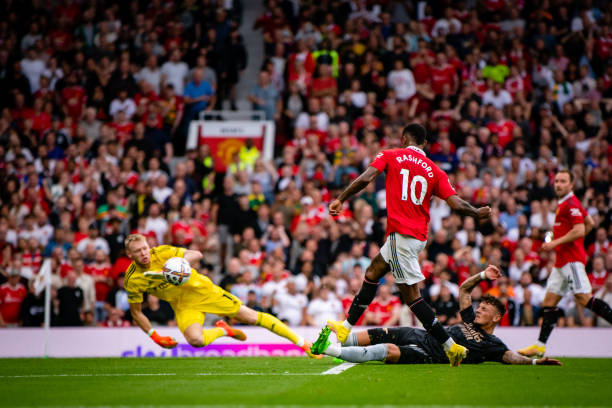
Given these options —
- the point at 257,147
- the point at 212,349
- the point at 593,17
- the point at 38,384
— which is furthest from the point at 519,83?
the point at 38,384

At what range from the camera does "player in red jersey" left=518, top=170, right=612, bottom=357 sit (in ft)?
37.8

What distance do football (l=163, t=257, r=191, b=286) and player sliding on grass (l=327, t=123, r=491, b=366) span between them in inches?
84.9

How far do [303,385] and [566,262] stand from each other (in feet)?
16.6

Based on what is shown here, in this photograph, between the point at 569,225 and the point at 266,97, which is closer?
the point at 569,225

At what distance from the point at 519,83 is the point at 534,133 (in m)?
1.40

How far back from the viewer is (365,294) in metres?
10.1

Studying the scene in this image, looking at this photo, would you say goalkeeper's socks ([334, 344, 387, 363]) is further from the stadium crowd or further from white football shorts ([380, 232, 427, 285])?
the stadium crowd

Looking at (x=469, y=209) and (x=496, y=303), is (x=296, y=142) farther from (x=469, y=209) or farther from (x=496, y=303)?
(x=469, y=209)

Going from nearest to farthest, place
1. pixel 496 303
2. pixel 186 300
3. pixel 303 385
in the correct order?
pixel 303 385, pixel 496 303, pixel 186 300

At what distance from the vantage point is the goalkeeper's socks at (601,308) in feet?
36.9

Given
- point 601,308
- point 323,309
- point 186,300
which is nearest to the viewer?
point 186,300

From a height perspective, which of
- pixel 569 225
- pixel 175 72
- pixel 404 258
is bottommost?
pixel 404 258

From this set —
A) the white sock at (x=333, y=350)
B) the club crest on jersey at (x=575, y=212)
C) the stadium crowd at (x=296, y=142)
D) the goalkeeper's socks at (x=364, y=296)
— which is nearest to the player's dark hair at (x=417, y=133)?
the goalkeeper's socks at (x=364, y=296)

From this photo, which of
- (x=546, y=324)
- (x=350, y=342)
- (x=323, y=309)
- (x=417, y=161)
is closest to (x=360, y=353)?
(x=350, y=342)
